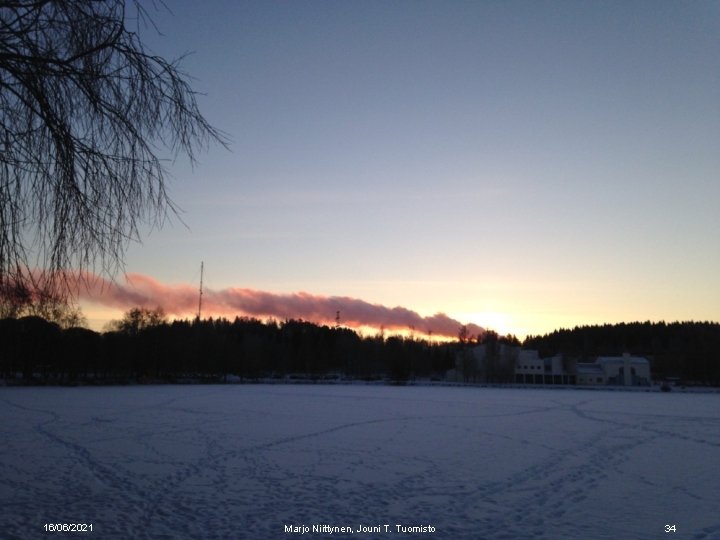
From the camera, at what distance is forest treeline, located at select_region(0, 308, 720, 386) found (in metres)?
57.3

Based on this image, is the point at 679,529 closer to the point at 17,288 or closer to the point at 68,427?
the point at 17,288

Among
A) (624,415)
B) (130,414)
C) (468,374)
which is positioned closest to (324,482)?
(130,414)

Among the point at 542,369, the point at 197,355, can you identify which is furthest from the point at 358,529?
the point at 542,369

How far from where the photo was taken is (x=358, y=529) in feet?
21.6

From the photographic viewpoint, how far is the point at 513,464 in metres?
10.9

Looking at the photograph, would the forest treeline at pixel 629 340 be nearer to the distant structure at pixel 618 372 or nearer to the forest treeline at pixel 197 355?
the distant structure at pixel 618 372

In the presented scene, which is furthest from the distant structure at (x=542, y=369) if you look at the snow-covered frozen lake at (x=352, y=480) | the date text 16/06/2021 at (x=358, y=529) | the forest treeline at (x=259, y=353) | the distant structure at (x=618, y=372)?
the date text 16/06/2021 at (x=358, y=529)

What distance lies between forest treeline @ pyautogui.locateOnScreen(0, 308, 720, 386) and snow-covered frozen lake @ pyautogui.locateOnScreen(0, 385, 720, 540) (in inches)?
866

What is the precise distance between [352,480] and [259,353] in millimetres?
79508

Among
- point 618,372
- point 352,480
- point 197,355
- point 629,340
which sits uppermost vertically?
point 629,340

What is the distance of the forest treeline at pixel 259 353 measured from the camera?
5728 centimetres

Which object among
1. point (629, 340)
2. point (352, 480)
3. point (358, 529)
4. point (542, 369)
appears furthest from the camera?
point (629, 340)

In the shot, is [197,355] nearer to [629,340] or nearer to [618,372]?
[618,372]

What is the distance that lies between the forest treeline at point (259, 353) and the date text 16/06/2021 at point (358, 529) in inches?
1131
